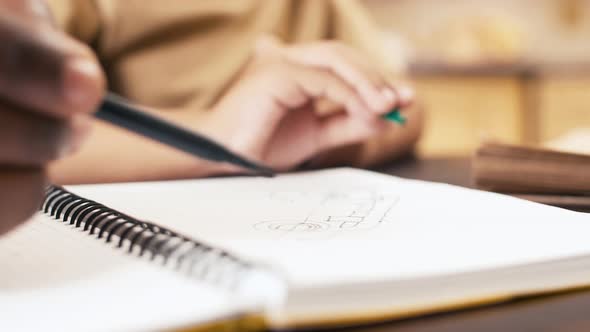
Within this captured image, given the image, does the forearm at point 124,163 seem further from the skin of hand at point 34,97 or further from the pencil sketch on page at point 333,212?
the skin of hand at point 34,97

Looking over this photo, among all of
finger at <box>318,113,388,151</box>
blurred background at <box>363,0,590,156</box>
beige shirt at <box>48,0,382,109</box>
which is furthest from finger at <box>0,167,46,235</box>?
blurred background at <box>363,0,590,156</box>

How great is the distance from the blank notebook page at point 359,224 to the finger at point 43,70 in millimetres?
70

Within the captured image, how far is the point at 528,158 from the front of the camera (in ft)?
A: 1.36

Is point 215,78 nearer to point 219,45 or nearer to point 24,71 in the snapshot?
point 219,45

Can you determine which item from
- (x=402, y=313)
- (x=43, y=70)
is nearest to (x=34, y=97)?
(x=43, y=70)

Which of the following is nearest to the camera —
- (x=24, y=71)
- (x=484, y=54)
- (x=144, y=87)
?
(x=24, y=71)

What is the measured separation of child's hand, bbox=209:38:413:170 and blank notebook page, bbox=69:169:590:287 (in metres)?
0.10

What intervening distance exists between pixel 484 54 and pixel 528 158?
2.13 m

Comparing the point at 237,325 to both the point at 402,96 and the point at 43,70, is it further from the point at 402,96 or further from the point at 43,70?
the point at 402,96

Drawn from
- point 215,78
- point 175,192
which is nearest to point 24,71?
point 175,192

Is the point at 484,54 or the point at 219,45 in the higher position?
the point at 484,54

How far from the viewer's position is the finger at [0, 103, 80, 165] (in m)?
0.20

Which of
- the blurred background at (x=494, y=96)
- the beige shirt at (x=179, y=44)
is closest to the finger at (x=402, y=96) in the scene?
the beige shirt at (x=179, y=44)

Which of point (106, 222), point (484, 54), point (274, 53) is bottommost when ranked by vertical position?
point (106, 222)
